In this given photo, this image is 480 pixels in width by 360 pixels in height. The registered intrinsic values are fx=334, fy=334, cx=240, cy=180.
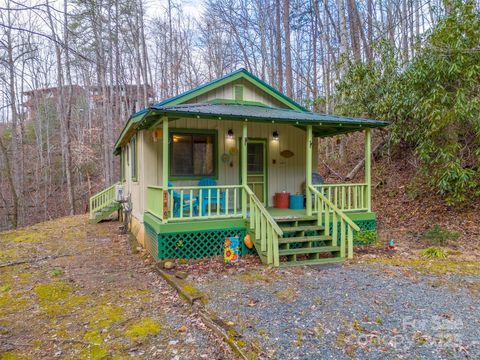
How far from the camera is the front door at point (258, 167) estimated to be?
905 cm

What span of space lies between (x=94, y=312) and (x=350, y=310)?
3.37 m

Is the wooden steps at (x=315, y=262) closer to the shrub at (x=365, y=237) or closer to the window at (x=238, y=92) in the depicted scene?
the shrub at (x=365, y=237)

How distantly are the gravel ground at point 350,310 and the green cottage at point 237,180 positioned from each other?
999mm

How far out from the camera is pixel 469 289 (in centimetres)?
493

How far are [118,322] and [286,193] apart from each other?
5.76 metres

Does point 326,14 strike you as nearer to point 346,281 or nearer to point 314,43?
point 314,43

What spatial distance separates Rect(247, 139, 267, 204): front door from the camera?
905 cm

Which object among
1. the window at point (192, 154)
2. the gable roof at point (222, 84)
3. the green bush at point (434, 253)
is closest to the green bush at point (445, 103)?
the green bush at point (434, 253)

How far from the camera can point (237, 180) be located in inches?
344

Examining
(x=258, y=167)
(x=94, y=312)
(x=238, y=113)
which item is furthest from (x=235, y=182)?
(x=94, y=312)

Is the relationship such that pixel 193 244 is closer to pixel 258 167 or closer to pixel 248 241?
pixel 248 241

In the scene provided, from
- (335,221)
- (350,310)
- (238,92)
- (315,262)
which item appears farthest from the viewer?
(238,92)

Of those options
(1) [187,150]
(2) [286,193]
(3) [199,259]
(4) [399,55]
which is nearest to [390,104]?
(4) [399,55]

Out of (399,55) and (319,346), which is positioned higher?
(399,55)
